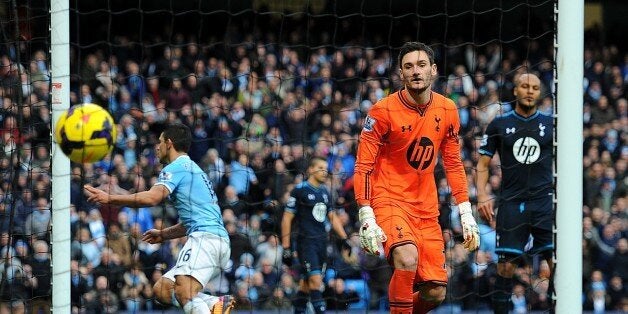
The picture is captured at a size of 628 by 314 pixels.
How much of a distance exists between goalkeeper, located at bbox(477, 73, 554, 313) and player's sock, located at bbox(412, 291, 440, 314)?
1.52 m

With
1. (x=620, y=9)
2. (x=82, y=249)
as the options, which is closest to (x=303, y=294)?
(x=82, y=249)

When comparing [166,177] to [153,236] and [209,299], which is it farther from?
[209,299]

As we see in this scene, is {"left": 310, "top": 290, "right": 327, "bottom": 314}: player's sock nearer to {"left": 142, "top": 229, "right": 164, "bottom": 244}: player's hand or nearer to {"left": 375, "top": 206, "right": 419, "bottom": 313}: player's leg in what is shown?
{"left": 142, "top": 229, "right": 164, "bottom": 244}: player's hand

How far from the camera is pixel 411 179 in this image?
25.0 feet

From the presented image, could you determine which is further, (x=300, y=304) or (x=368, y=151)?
(x=300, y=304)

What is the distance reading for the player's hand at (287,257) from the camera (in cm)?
1200

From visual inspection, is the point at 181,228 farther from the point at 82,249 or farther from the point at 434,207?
the point at 82,249

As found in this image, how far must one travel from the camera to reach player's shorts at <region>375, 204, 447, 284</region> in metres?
7.39

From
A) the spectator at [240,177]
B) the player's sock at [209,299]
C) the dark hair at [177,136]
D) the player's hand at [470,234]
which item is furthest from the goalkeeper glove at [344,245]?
the player's hand at [470,234]

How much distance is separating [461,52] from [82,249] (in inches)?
272

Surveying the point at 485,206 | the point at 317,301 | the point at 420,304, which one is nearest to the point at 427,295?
the point at 420,304

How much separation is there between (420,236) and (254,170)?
5958 millimetres

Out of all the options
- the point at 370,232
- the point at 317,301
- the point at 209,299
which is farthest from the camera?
the point at 317,301

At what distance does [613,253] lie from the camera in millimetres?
13852
